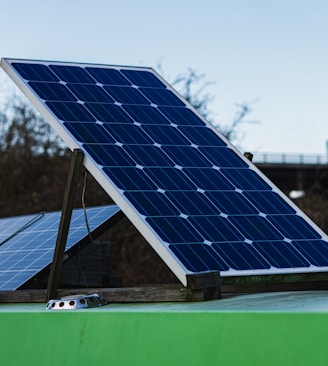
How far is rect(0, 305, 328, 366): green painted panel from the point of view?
5.01 m

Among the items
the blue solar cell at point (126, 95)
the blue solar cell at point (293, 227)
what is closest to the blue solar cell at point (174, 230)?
the blue solar cell at point (293, 227)

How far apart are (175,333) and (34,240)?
4.65m

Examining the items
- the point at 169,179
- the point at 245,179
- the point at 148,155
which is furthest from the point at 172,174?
the point at 245,179

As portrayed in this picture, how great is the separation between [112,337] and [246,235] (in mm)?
1766

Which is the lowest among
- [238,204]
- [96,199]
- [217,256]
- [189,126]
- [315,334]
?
[315,334]

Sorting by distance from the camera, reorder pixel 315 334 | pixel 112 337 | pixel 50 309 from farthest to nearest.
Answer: pixel 50 309, pixel 112 337, pixel 315 334

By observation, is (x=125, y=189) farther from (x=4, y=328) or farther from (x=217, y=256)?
(x=4, y=328)

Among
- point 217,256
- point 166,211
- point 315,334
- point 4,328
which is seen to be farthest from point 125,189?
point 315,334

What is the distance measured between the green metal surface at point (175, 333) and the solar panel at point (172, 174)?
58 centimetres

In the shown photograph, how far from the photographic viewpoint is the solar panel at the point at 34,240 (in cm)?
906

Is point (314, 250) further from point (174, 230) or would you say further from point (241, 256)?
point (174, 230)

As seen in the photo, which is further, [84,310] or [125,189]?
[125,189]

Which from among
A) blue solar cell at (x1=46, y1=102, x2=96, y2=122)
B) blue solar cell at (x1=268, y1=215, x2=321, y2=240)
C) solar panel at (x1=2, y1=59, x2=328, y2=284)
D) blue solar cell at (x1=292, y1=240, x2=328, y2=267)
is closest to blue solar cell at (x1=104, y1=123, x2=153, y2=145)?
solar panel at (x1=2, y1=59, x2=328, y2=284)

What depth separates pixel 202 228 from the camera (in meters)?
7.35
